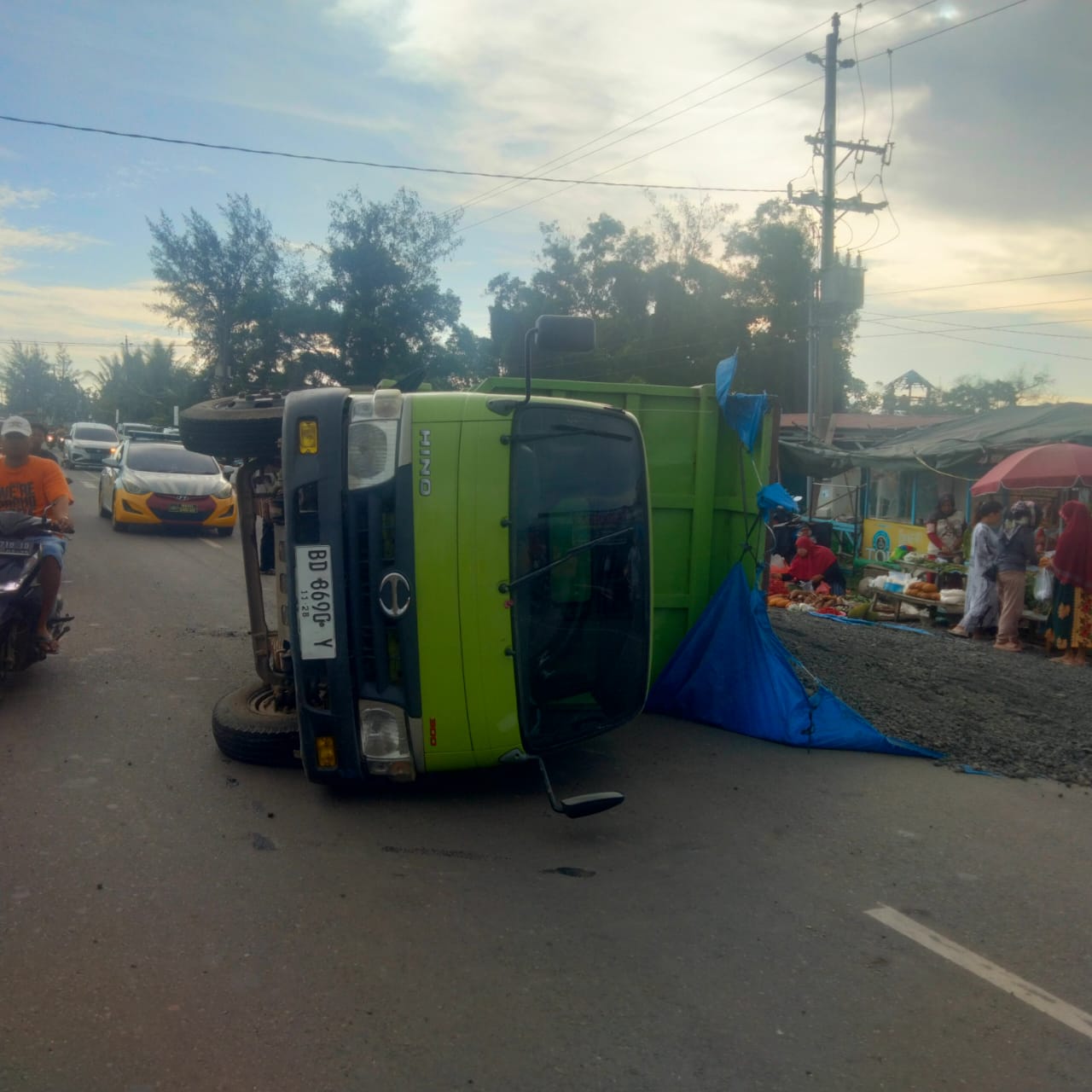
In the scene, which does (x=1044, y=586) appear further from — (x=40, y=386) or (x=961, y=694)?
(x=40, y=386)

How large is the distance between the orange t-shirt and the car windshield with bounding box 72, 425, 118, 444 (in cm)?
3208

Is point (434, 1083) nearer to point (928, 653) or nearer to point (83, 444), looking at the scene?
point (928, 653)

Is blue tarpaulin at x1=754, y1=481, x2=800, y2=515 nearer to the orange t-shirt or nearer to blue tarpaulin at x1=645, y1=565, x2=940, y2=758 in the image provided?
blue tarpaulin at x1=645, y1=565, x2=940, y2=758

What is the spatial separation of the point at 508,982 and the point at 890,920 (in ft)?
5.57

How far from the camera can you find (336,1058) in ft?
10.2

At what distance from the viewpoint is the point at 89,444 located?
3694cm

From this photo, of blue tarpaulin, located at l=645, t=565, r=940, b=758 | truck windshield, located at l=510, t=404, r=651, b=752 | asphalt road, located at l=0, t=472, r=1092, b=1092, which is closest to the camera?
asphalt road, located at l=0, t=472, r=1092, b=1092

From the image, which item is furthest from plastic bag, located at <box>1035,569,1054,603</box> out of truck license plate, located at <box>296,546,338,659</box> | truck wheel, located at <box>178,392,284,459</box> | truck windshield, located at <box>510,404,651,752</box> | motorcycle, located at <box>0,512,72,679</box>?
motorcycle, located at <box>0,512,72,679</box>

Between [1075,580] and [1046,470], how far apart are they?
6.06 feet

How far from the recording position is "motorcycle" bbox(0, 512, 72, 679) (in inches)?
275

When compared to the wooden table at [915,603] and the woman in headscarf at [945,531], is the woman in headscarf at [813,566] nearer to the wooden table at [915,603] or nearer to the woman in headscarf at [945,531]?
the wooden table at [915,603]

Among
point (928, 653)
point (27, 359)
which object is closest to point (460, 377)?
point (928, 653)

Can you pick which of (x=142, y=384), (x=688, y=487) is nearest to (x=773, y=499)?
(x=688, y=487)

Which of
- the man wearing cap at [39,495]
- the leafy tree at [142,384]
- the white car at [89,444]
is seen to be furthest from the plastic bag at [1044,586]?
the leafy tree at [142,384]
